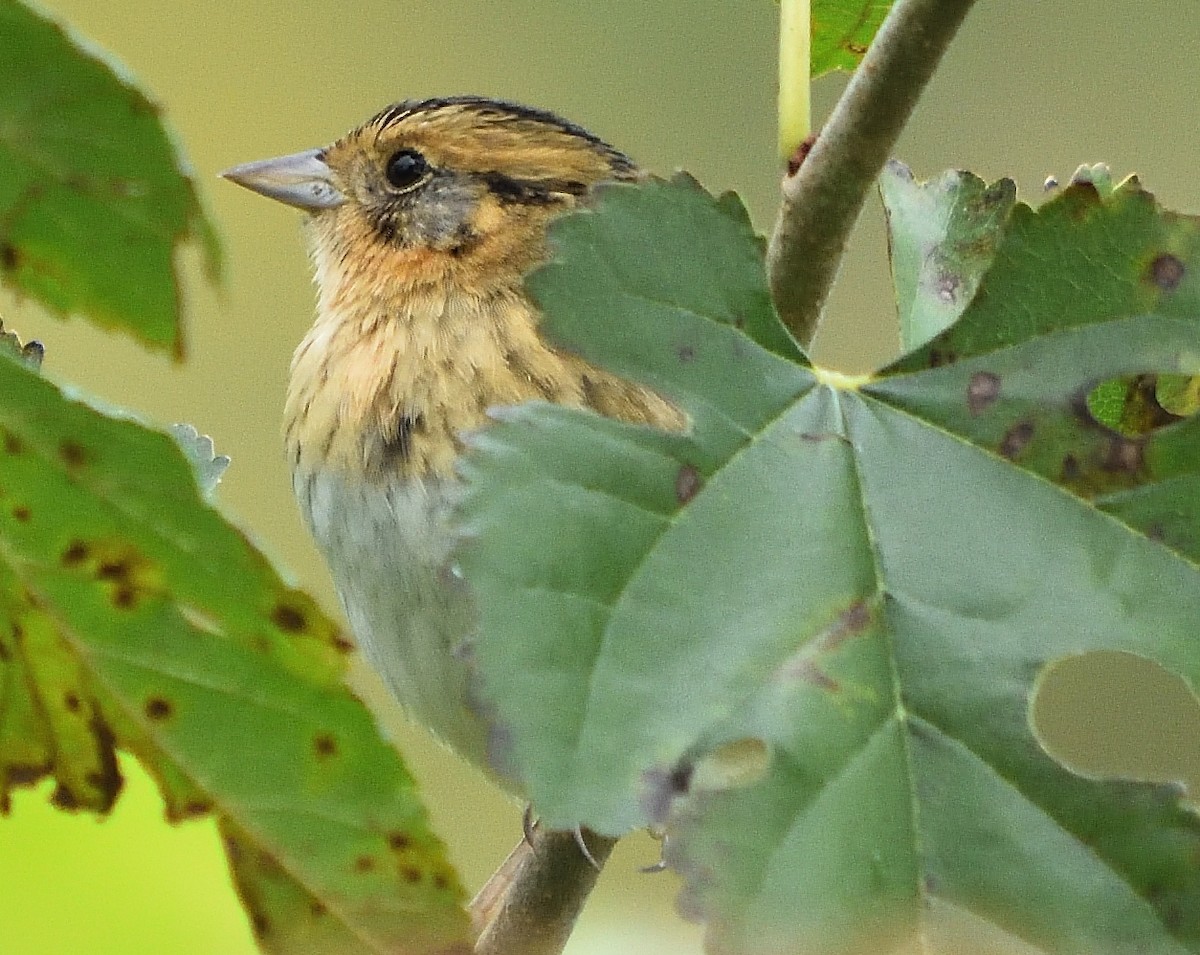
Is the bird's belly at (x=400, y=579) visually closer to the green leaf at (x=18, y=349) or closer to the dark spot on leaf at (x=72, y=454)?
the green leaf at (x=18, y=349)

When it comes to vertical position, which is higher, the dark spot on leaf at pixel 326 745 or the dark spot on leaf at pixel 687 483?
the dark spot on leaf at pixel 687 483

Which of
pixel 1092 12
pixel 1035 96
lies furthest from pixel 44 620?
pixel 1092 12

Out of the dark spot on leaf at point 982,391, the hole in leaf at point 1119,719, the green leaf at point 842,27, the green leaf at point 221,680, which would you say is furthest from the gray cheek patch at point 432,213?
the hole in leaf at point 1119,719

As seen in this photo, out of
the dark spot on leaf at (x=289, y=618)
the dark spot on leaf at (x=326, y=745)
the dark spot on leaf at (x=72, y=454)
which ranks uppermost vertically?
the dark spot on leaf at (x=72, y=454)

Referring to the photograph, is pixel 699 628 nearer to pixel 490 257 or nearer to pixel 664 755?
pixel 664 755

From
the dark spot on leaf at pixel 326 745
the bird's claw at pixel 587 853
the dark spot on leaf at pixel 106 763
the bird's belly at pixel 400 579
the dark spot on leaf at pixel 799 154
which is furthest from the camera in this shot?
the bird's belly at pixel 400 579

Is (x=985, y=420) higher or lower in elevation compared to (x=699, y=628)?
higher
